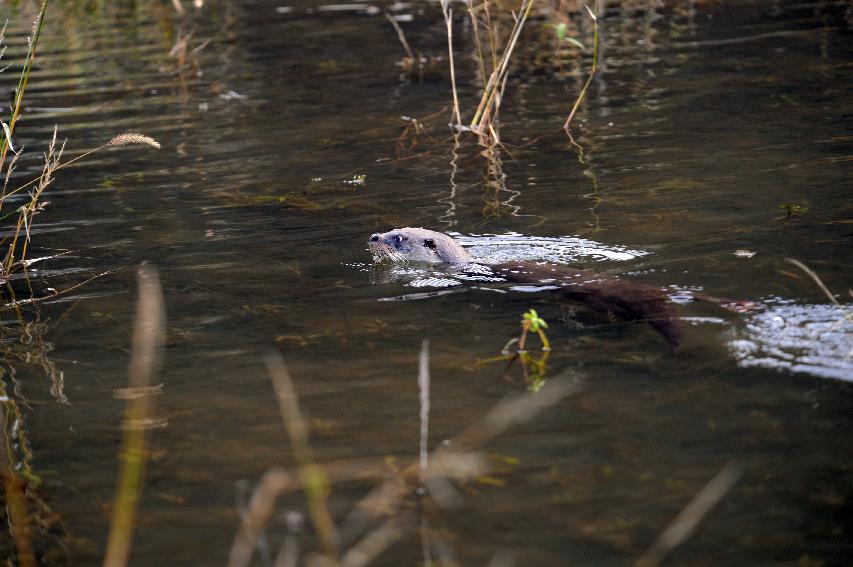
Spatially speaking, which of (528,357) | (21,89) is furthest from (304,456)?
(21,89)

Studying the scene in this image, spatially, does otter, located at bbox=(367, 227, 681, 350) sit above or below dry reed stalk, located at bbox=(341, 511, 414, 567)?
below

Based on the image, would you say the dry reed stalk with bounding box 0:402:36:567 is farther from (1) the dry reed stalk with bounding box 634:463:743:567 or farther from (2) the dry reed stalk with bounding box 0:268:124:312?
(1) the dry reed stalk with bounding box 634:463:743:567

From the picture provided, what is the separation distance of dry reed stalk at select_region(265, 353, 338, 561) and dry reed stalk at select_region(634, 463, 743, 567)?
106 centimetres

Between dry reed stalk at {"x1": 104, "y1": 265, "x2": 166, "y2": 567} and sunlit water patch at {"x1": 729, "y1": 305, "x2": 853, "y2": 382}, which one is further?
sunlit water patch at {"x1": 729, "y1": 305, "x2": 853, "y2": 382}

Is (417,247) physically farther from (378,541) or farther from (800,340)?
(378,541)

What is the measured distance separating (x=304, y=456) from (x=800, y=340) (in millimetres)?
2445

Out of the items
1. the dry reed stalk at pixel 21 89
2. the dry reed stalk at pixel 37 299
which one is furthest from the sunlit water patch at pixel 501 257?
the dry reed stalk at pixel 21 89

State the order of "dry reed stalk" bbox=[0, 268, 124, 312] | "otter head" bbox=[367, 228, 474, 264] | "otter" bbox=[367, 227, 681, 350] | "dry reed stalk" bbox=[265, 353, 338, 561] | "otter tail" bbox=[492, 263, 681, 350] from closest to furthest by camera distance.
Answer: "dry reed stalk" bbox=[265, 353, 338, 561], "otter tail" bbox=[492, 263, 681, 350], "otter" bbox=[367, 227, 681, 350], "dry reed stalk" bbox=[0, 268, 124, 312], "otter head" bbox=[367, 228, 474, 264]

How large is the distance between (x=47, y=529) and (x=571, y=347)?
8.70 feet

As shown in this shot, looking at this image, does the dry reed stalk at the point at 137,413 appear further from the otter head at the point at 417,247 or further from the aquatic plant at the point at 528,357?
the aquatic plant at the point at 528,357

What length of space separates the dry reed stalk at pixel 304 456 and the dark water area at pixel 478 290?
0.07 m

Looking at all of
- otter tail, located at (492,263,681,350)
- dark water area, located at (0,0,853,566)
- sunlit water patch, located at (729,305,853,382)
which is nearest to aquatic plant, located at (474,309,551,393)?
dark water area, located at (0,0,853,566)

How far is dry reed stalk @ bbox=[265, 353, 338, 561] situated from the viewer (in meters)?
3.60

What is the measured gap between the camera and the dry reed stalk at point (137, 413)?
150 inches
